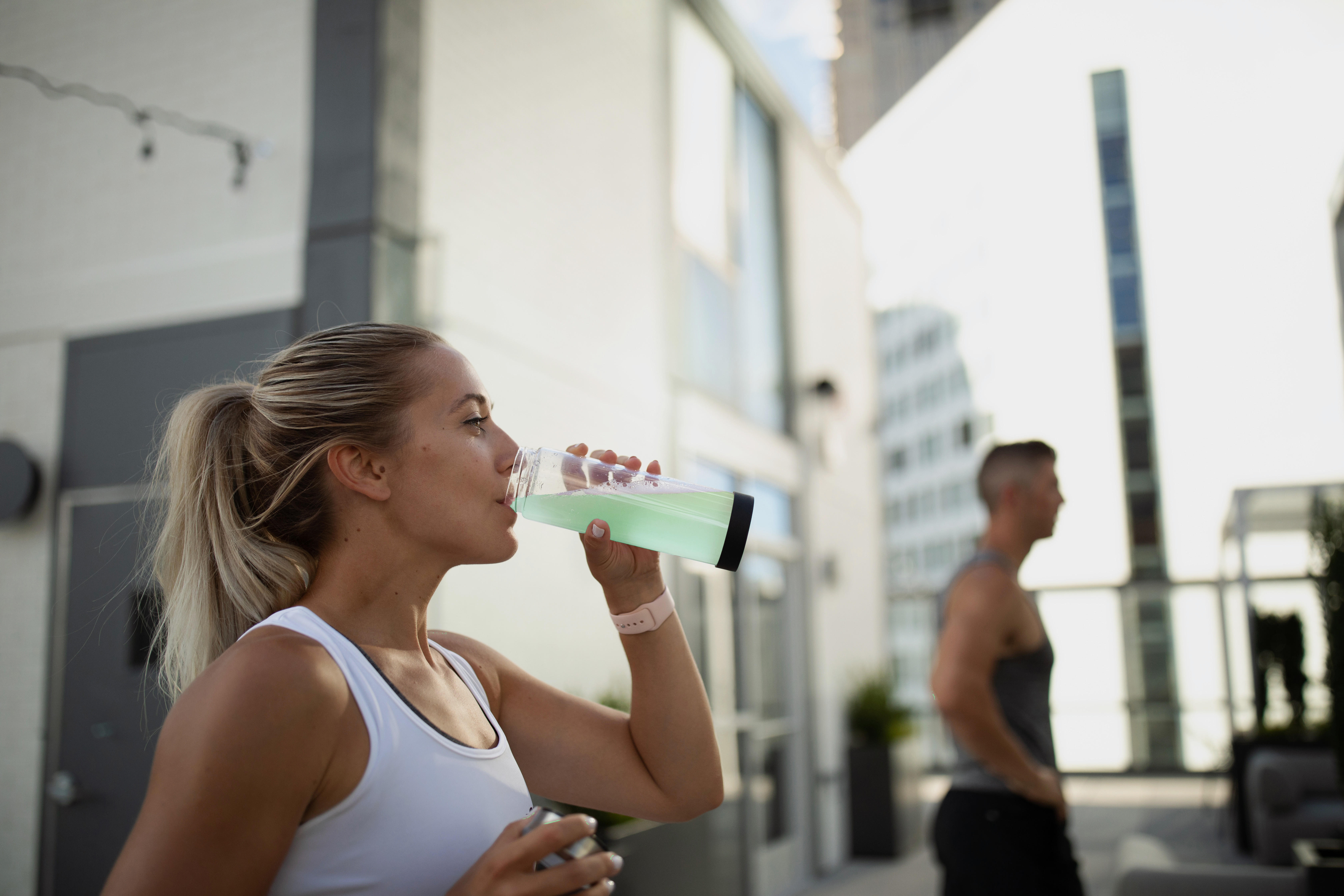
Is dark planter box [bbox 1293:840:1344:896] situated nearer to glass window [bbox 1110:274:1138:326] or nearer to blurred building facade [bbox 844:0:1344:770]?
blurred building facade [bbox 844:0:1344:770]

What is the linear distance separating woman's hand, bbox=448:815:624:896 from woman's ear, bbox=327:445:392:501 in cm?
38

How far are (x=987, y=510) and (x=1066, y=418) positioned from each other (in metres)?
14.0

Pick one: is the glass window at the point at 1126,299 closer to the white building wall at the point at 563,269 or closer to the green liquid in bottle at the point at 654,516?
the white building wall at the point at 563,269

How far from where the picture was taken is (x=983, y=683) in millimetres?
2043

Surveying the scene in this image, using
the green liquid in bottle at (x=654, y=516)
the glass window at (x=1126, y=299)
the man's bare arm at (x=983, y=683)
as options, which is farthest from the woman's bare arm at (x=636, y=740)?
the glass window at (x=1126, y=299)

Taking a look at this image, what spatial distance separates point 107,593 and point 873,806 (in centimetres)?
537

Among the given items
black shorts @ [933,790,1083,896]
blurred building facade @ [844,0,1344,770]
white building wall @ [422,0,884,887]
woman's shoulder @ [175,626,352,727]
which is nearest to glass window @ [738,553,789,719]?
white building wall @ [422,0,884,887]

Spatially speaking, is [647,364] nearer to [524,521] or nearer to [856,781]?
[524,521]

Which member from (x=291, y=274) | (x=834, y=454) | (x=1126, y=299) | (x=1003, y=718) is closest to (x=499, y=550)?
(x=1003, y=718)

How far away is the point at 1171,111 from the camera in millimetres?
11945

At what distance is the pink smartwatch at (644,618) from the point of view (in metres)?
1.20

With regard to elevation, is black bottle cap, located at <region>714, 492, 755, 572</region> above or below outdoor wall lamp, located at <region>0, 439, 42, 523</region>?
below

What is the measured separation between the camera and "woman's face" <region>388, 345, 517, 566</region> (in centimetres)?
103

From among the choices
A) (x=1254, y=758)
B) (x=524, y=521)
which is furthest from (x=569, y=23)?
(x=1254, y=758)
